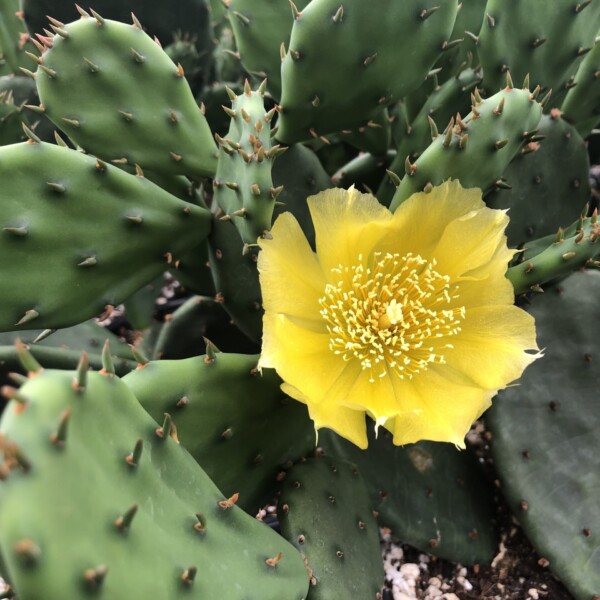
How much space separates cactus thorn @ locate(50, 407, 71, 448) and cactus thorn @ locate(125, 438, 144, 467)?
12 cm

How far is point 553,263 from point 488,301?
0.12 meters

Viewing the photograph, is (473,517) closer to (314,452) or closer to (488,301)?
(314,452)

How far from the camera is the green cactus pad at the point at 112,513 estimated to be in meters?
0.57

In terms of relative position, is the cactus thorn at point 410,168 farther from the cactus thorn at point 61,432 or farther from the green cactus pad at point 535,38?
the cactus thorn at point 61,432

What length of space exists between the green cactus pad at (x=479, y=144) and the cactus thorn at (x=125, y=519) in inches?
25.0

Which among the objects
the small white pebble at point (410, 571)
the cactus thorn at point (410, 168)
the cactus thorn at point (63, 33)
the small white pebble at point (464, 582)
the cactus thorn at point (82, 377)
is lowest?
the small white pebble at point (410, 571)

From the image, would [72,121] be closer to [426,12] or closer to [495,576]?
[426,12]

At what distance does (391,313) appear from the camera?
3.43 feet

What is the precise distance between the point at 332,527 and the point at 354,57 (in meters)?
0.77

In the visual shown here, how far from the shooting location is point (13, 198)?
3.04 ft

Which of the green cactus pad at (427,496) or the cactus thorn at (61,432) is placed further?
the green cactus pad at (427,496)

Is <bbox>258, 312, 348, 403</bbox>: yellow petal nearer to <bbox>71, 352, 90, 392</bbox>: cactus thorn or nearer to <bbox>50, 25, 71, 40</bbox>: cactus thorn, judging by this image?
<bbox>71, 352, 90, 392</bbox>: cactus thorn

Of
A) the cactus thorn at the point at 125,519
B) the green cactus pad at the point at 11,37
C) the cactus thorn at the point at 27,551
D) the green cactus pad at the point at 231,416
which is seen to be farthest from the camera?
the green cactus pad at the point at 11,37

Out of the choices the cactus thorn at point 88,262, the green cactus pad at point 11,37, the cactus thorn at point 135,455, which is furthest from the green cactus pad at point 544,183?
the green cactus pad at point 11,37
